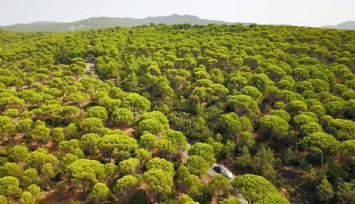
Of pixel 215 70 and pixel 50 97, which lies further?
pixel 215 70

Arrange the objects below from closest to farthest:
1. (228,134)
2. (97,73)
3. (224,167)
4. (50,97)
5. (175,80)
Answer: (224,167)
(228,134)
(50,97)
(175,80)
(97,73)

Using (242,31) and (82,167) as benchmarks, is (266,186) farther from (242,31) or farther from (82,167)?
(242,31)

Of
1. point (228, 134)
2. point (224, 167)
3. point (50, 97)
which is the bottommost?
point (224, 167)

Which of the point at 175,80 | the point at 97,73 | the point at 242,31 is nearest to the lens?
the point at 175,80

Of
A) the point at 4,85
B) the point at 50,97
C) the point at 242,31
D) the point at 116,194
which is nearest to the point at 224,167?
the point at 116,194

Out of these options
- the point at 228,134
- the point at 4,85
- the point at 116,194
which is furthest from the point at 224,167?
the point at 4,85

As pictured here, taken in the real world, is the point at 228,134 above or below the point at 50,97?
below
